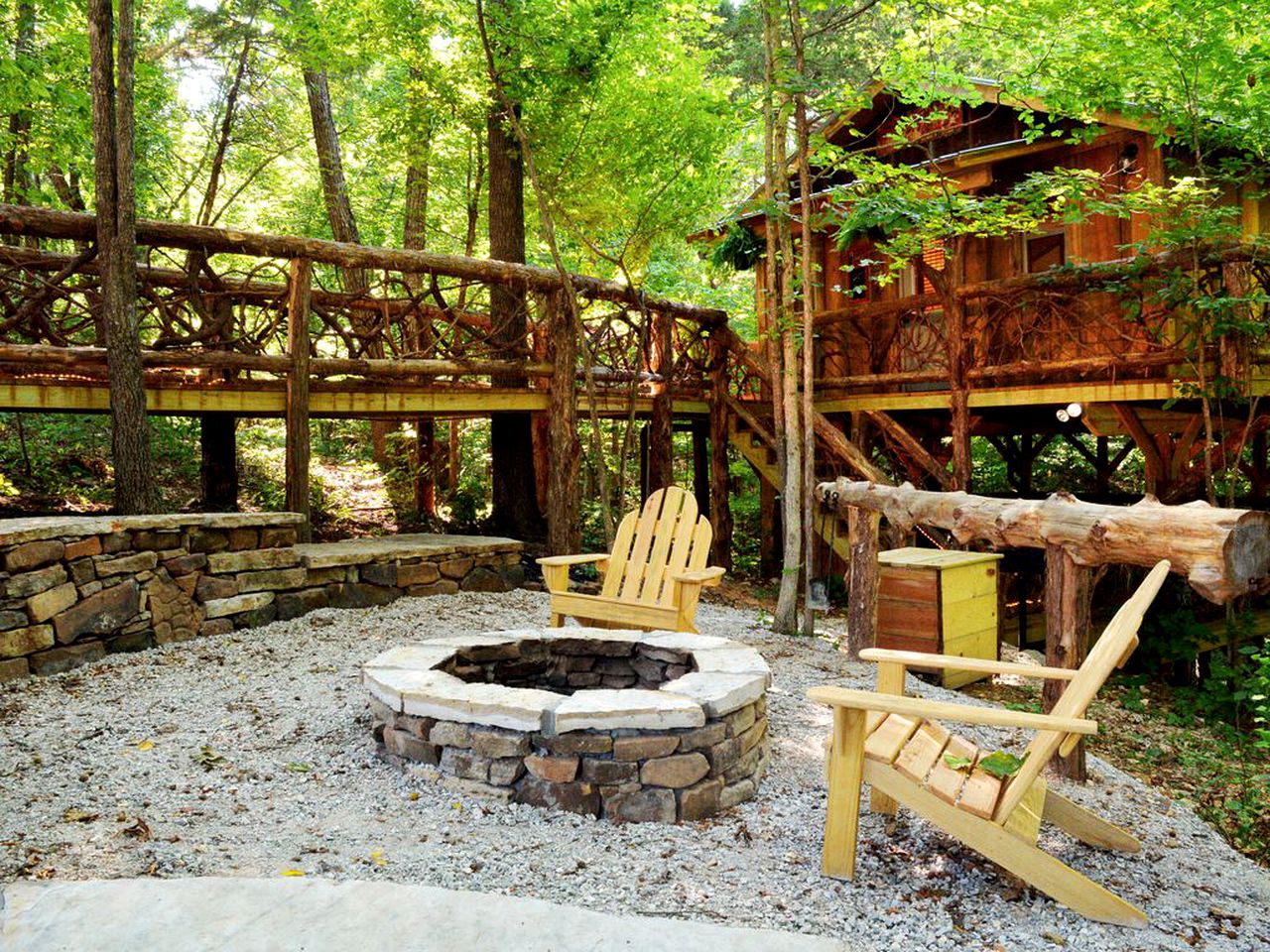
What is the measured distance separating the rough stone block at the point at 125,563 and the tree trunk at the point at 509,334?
3660 millimetres

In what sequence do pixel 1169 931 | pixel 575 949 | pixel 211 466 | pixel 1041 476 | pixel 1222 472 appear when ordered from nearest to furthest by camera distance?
pixel 575 949 → pixel 1169 931 → pixel 1222 472 → pixel 211 466 → pixel 1041 476

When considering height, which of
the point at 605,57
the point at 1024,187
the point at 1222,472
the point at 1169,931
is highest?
the point at 605,57

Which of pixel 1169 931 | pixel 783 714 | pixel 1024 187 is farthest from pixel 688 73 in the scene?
pixel 1169 931

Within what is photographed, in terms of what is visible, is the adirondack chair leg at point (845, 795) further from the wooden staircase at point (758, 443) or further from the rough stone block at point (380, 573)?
the wooden staircase at point (758, 443)

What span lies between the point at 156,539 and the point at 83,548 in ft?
1.46

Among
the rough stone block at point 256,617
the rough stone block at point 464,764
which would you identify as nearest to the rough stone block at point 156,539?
the rough stone block at point 256,617

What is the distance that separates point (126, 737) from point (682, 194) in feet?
24.3

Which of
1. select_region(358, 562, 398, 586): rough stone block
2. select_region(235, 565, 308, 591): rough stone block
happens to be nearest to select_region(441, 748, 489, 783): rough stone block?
select_region(235, 565, 308, 591): rough stone block

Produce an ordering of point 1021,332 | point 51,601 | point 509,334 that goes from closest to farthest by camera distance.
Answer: point 51,601, point 1021,332, point 509,334

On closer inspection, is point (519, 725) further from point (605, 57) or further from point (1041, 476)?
point (1041, 476)

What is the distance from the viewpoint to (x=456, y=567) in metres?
7.26

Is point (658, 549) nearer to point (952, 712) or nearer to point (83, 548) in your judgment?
point (952, 712)

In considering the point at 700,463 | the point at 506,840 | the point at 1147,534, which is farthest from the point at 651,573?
the point at 700,463

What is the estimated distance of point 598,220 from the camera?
968cm
